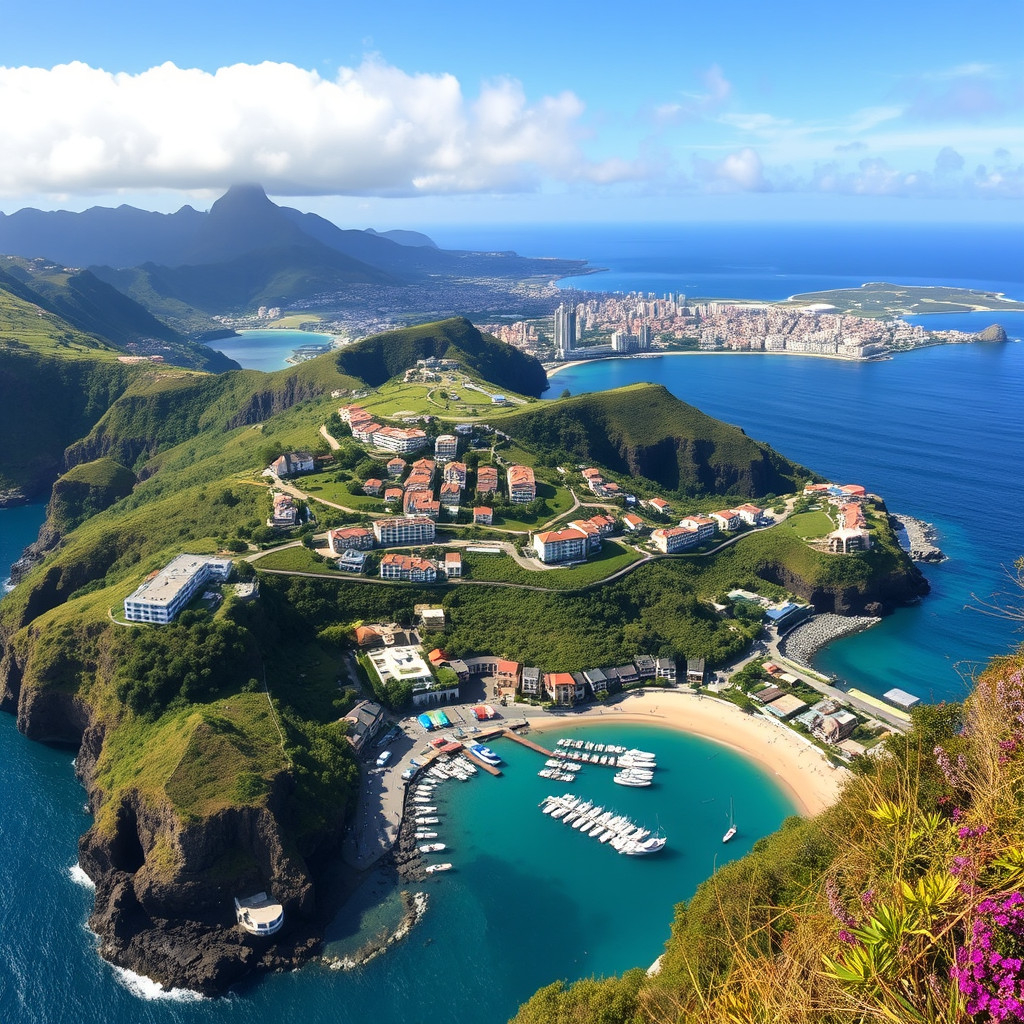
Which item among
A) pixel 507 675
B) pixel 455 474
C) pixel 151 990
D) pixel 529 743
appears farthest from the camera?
pixel 455 474

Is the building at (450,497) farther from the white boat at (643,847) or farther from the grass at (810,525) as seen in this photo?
the white boat at (643,847)

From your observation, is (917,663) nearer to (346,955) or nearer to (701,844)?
(701,844)

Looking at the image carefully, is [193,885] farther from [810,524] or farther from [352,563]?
[810,524]

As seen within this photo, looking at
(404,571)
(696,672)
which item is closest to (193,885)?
(404,571)

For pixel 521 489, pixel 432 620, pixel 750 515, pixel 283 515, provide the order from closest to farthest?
1. pixel 432 620
2. pixel 283 515
3. pixel 521 489
4. pixel 750 515

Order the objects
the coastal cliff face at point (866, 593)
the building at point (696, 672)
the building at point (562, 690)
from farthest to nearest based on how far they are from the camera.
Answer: the coastal cliff face at point (866, 593) < the building at point (696, 672) < the building at point (562, 690)

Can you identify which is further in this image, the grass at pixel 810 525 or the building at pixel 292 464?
the building at pixel 292 464

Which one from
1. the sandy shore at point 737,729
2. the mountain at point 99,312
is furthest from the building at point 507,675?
the mountain at point 99,312
